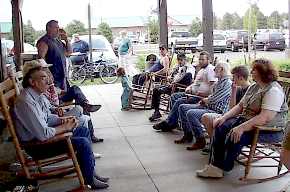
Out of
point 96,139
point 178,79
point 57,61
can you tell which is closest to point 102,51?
point 178,79

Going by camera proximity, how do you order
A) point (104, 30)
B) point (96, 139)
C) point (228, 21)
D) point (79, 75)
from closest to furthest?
point (96, 139)
point (79, 75)
point (104, 30)
point (228, 21)

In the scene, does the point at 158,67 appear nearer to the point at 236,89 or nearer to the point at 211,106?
the point at 211,106

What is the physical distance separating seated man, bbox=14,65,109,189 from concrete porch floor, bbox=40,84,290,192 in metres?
0.30

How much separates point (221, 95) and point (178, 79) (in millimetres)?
1639

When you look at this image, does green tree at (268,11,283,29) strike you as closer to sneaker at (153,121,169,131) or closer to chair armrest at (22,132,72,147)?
sneaker at (153,121,169,131)

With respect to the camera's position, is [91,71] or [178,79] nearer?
[178,79]

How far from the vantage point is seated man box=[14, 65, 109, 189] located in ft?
10.6

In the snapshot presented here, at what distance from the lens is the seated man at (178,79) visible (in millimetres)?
5984

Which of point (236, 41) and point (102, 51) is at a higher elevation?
point (236, 41)

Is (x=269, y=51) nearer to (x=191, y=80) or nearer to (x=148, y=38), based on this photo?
(x=148, y=38)

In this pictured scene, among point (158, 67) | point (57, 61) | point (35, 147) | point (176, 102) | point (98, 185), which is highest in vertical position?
point (57, 61)

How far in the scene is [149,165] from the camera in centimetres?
416

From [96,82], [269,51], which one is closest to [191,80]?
[96,82]

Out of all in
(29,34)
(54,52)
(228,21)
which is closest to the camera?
(54,52)
